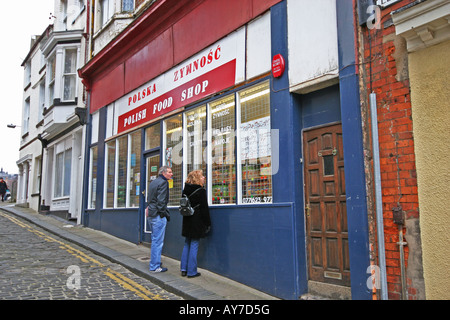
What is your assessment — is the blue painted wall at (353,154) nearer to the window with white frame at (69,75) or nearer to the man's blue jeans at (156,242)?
the man's blue jeans at (156,242)

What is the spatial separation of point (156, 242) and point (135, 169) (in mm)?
3721

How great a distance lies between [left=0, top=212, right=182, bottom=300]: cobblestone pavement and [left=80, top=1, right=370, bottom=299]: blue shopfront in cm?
142

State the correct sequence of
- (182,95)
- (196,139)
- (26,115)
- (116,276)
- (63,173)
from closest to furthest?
1. (116,276)
2. (196,139)
3. (182,95)
4. (63,173)
5. (26,115)

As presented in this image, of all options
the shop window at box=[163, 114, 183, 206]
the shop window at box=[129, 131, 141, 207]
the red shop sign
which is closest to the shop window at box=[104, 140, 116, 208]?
the red shop sign

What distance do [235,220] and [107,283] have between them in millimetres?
2360

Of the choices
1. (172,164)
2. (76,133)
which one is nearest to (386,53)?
(172,164)

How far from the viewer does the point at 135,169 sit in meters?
9.87

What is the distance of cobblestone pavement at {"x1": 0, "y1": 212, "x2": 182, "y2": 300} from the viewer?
205 inches

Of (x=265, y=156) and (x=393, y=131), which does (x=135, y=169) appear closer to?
(x=265, y=156)

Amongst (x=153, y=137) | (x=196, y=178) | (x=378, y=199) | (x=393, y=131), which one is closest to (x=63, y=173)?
(x=153, y=137)

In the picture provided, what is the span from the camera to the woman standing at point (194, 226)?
20.0 feet

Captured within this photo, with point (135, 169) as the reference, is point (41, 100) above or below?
above

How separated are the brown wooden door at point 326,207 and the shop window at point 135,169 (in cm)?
563

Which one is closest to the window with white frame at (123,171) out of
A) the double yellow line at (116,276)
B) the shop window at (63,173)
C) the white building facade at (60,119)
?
the double yellow line at (116,276)
